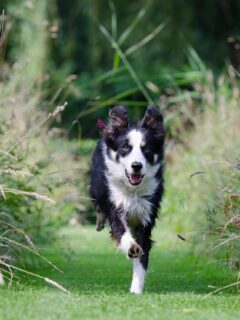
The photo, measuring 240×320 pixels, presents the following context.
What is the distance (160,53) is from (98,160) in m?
16.2

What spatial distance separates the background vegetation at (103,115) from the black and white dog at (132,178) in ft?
1.23

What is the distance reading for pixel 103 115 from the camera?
1073 inches

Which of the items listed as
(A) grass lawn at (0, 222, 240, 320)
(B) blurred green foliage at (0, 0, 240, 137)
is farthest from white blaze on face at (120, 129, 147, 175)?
(B) blurred green foliage at (0, 0, 240, 137)

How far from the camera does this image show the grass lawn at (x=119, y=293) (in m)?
6.09

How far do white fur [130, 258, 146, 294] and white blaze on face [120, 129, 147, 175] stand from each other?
2.71ft

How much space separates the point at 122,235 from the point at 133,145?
2.75 ft

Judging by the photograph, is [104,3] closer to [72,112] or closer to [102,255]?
[72,112]

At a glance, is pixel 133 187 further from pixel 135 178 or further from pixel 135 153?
pixel 135 153

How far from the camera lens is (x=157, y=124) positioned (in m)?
8.70

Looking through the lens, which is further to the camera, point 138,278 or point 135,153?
point 135,153

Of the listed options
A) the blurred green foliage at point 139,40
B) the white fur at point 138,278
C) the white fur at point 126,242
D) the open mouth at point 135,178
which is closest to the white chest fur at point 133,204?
the open mouth at point 135,178

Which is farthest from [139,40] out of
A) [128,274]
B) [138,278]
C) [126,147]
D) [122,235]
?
[138,278]

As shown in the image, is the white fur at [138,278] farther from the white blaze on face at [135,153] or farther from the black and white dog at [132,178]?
the white blaze on face at [135,153]

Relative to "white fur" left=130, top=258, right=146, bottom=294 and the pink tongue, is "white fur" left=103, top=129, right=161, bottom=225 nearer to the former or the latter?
the pink tongue
